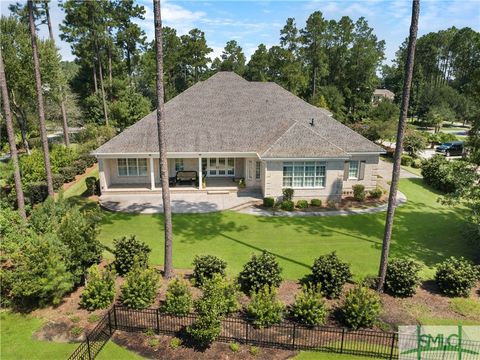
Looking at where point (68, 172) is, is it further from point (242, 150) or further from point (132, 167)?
point (242, 150)

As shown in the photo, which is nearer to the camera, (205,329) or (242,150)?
(205,329)

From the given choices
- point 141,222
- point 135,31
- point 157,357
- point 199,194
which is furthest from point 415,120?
point 157,357

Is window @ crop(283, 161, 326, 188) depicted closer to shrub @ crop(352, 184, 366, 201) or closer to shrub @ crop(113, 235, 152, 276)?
shrub @ crop(352, 184, 366, 201)

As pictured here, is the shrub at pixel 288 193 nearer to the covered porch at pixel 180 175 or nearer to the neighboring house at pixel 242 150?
the neighboring house at pixel 242 150

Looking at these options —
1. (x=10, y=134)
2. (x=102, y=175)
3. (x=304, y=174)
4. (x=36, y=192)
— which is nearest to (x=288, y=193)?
(x=304, y=174)

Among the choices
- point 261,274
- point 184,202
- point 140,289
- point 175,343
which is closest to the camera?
point 175,343

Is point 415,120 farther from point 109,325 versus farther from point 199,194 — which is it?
point 109,325
